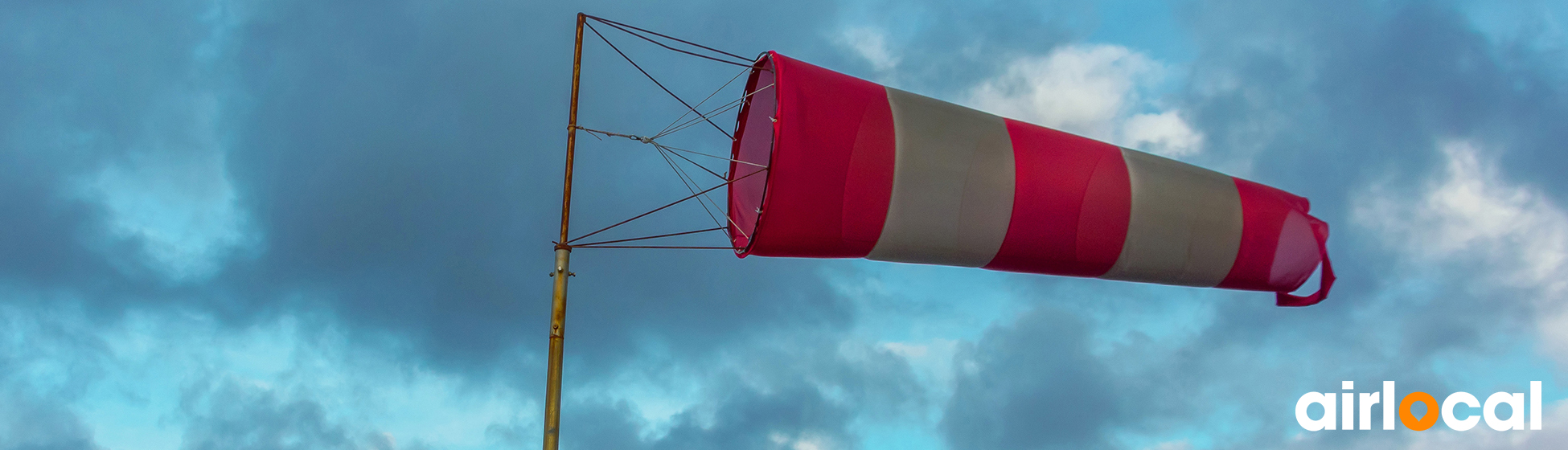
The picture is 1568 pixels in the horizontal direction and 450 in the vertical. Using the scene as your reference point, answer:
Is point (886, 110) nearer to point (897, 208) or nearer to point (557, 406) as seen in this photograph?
point (897, 208)

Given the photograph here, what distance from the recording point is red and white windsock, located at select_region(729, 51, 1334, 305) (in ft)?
29.3

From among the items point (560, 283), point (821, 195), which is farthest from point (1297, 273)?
point (560, 283)

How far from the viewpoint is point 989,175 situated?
9.86m

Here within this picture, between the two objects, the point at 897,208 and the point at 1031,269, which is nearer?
the point at 897,208

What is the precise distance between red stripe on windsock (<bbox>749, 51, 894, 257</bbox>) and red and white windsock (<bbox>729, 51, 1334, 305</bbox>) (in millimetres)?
13

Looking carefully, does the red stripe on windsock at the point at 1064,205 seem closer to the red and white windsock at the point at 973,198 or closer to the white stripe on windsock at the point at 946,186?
the red and white windsock at the point at 973,198

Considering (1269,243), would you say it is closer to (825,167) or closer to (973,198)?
(973,198)

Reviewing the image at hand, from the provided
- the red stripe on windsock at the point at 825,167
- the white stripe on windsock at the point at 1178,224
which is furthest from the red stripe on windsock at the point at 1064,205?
the red stripe on windsock at the point at 825,167

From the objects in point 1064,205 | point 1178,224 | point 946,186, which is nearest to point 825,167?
point 946,186

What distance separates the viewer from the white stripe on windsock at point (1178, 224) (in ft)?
35.8

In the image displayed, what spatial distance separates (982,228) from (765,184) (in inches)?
95.8

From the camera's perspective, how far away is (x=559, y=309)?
8461mm

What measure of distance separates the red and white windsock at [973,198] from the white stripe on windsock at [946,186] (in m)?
0.01

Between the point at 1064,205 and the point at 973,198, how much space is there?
118 centimetres
